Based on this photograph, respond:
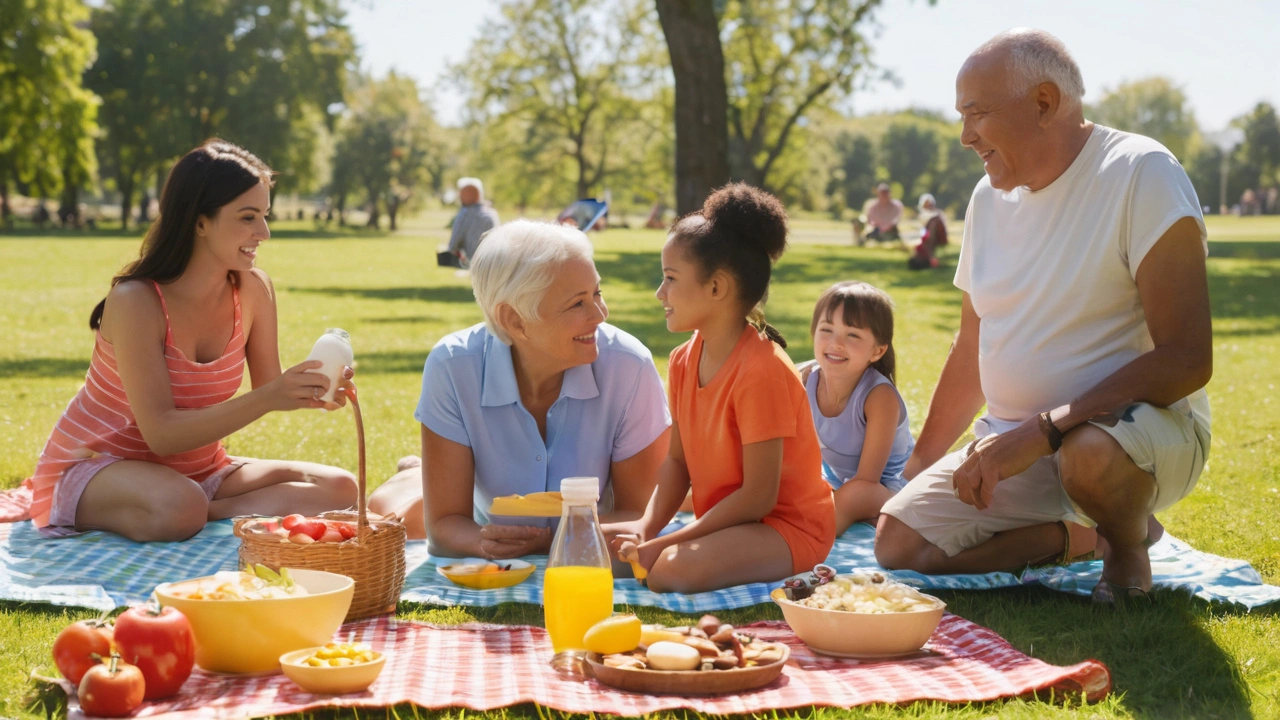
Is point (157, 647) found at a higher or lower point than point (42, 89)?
lower

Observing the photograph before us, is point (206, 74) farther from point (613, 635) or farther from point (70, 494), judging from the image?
point (613, 635)

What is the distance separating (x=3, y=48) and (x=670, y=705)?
42247 mm

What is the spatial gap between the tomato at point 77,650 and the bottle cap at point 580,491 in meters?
1.22

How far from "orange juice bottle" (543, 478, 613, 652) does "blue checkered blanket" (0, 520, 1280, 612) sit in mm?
710

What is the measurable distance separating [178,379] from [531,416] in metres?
1.54

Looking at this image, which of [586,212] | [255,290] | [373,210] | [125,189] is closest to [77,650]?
[255,290]

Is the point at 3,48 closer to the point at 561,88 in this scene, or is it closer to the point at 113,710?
the point at 561,88

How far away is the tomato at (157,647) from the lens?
2.82 meters

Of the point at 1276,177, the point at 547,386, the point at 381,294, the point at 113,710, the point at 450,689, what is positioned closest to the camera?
the point at 113,710

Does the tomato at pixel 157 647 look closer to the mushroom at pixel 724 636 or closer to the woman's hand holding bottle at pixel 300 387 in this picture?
the woman's hand holding bottle at pixel 300 387

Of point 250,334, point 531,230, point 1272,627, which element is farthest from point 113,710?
point 1272,627

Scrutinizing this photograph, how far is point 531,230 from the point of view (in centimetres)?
416

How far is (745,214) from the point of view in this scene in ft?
13.1

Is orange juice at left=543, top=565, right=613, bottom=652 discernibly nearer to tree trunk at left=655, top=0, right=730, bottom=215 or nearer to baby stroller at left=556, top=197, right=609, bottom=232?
baby stroller at left=556, top=197, right=609, bottom=232
